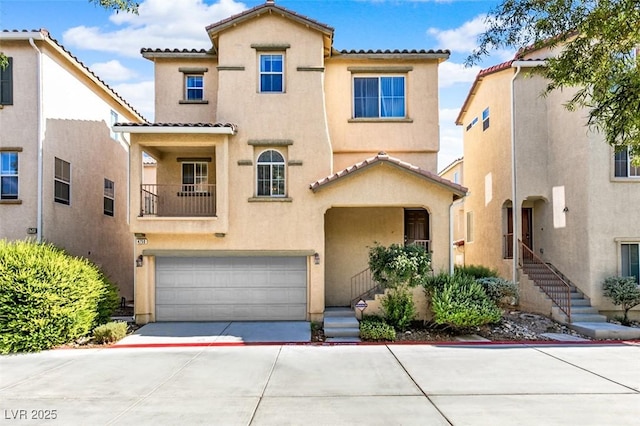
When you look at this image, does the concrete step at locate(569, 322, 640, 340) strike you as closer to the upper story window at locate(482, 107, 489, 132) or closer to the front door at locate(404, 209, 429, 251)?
the front door at locate(404, 209, 429, 251)

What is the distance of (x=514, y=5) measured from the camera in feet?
29.8

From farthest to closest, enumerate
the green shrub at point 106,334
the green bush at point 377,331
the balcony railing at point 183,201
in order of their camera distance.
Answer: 1. the balcony railing at point 183,201
2. the green bush at point 377,331
3. the green shrub at point 106,334

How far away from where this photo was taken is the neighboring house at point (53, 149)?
1390 cm

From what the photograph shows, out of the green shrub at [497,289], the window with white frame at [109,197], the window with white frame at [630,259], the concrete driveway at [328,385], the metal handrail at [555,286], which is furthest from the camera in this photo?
the window with white frame at [109,197]

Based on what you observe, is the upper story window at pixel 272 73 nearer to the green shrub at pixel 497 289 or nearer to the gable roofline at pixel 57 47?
the gable roofline at pixel 57 47

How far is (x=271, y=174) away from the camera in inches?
586

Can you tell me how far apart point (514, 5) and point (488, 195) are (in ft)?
38.8

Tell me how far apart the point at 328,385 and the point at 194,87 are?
40.9 feet

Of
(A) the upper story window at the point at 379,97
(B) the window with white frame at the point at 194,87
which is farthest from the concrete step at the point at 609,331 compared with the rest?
(B) the window with white frame at the point at 194,87

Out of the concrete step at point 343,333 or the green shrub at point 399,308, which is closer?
the concrete step at point 343,333

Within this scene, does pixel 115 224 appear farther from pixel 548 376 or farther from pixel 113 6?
pixel 548 376

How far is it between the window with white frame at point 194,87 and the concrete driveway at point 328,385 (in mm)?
9463

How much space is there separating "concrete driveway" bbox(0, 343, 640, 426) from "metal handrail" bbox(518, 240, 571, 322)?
9.19ft

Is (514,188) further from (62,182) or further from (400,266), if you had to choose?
(62,182)
